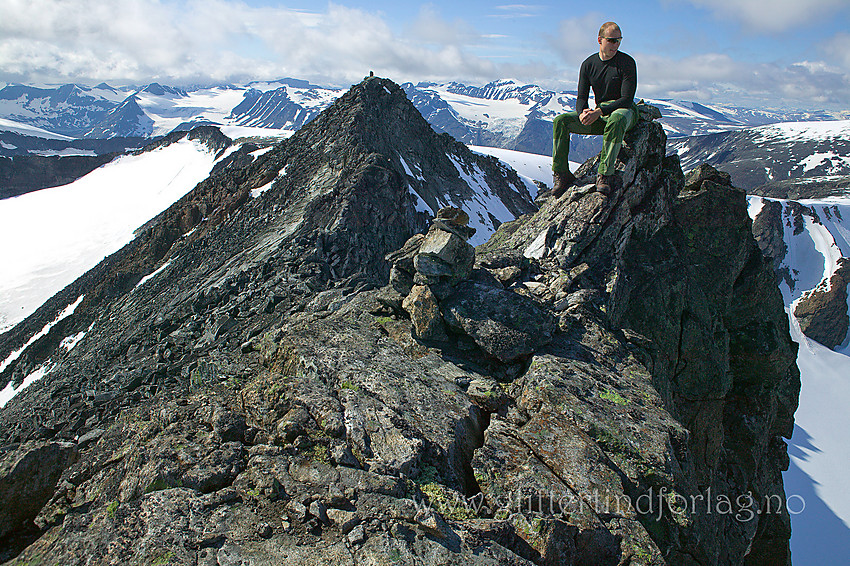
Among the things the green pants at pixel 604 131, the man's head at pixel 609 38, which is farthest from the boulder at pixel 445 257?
the man's head at pixel 609 38

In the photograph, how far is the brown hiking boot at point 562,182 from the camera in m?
15.4

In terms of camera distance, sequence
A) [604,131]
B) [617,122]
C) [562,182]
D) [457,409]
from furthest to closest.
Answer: [562,182] < [604,131] < [617,122] < [457,409]

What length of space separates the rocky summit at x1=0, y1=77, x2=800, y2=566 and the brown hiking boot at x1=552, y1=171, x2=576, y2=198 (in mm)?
729

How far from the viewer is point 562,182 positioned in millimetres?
15523

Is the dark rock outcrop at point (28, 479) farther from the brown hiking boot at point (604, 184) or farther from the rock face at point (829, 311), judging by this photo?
the rock face at point (829, 311)

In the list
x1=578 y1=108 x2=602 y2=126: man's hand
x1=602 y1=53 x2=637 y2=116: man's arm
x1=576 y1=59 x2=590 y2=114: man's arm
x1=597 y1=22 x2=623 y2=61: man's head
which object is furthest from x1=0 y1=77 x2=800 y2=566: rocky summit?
x1=597 y1=22 x2=623 y2=61: man's head

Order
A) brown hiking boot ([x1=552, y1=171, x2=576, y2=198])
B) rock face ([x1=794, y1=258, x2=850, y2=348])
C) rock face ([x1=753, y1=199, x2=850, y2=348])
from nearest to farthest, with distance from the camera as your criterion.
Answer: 1. brown hiking boot ([x1=552, y1=171, x2=576, y2=198])
2. rock face ([x1=794, y1=258, x2=850, y2=348])
3. rock face ([x1=753, y1=199, x2=850, y2=348])

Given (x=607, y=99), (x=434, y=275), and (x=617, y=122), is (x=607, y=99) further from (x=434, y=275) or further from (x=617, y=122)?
(x=434, y=275)

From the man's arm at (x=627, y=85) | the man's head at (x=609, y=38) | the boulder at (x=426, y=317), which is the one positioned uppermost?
the man's head at (x=609, y=38)

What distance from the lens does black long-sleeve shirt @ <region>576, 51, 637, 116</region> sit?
11.6 m

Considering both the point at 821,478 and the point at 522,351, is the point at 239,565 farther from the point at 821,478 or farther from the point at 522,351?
the point at 821,478

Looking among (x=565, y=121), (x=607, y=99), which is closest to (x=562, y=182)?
(x=565, y=121)

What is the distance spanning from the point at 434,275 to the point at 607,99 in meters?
7.38

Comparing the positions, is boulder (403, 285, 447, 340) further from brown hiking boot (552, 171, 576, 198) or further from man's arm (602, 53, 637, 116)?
brown hiking boot (552, 171, 576, 198)
